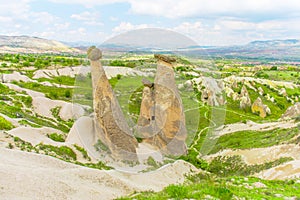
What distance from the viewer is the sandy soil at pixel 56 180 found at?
30.8 ft

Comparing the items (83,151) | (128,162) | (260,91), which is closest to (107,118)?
(83,151)

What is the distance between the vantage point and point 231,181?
11.1 m

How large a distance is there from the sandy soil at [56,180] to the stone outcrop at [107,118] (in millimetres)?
2604

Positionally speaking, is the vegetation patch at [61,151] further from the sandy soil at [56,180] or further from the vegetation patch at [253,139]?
the vegetation patch at [253,139]

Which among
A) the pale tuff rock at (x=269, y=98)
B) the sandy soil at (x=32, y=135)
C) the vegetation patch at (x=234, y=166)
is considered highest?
the sandy soil at (x=32, y=135)

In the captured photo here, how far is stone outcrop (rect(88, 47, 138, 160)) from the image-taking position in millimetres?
17188

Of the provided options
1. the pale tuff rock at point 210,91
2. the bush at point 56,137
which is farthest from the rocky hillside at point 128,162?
the pale tuff rock at point 210,91

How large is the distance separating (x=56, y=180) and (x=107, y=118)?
7199mm

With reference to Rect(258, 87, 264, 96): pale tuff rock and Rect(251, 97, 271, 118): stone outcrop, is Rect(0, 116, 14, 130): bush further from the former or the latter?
Rect(258, 87, 264, 96): pale tuff rock

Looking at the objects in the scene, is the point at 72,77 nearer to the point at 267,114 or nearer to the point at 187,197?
the point at 267,114

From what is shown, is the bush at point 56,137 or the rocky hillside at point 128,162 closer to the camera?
the rocky hillside at point 128,162

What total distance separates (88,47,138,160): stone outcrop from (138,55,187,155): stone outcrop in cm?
326

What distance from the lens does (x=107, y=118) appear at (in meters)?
17.4

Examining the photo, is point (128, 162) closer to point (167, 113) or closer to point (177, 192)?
point (167, 113)
